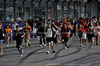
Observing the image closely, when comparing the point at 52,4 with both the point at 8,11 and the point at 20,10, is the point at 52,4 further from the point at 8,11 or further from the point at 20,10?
the point at 8,11

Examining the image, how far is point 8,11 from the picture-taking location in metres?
24.7

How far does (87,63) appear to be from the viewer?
39.7 ft

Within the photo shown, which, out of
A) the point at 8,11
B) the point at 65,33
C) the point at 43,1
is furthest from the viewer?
the point at 43,1

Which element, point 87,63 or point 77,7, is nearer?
point 87,63

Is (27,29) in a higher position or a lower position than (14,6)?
lower

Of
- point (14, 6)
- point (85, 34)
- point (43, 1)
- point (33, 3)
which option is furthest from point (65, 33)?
point (43, 1)

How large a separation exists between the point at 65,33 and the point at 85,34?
1.94m

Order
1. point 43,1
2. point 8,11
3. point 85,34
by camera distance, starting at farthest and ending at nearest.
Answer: point 43,1 < point 8,11 < point 85,34

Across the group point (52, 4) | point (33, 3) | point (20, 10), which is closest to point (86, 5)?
point (52, 4)

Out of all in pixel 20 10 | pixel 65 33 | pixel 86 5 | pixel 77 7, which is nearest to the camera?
pixel 65 33

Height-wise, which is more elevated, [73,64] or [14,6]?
[14,6]

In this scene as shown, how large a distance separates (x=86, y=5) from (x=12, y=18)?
20432 mm

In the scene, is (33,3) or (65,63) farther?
(33,3)

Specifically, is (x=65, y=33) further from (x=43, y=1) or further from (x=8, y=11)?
(x=43, y=1)
